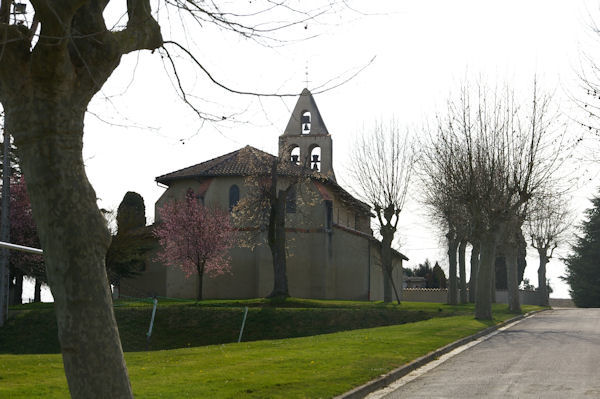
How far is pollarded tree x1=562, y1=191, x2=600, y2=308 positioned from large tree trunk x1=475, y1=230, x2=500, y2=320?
3733 centimetres

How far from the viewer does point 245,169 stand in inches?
2018

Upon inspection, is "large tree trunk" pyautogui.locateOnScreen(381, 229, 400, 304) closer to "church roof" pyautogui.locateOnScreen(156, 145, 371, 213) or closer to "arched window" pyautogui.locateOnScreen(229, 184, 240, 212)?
"church roof" pyautogui.locateOnScreen(156, 145, 371, 213)

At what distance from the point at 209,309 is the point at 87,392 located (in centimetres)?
2754

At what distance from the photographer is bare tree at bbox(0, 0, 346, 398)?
6.37 metres

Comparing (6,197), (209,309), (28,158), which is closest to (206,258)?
(209,309)

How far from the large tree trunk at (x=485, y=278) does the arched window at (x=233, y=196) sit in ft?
78.1

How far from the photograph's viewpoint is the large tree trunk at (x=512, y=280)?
3931 cm

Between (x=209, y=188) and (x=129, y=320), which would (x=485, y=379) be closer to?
(x=129, y=320)

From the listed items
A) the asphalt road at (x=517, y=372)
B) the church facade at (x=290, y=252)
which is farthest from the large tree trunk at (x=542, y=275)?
the asphalt road at (x=517, y=372)

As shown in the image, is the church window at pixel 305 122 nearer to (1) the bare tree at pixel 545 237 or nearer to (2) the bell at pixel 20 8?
(1) the bare tree at pixel 545 237

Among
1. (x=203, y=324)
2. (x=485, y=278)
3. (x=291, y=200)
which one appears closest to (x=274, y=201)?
(x=291, y=200)

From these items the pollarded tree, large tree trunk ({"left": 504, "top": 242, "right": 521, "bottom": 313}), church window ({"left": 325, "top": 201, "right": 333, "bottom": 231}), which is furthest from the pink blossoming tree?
the pollarded tree

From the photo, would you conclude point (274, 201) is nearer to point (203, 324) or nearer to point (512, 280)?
point (203, 324)

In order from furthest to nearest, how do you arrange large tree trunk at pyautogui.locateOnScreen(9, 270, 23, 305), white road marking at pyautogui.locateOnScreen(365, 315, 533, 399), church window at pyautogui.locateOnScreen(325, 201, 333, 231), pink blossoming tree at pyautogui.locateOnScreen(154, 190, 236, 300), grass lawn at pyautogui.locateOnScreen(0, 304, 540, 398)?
church window at pyautogui.locateOnScreen(325, 201, 333, 231), large tree trunk at pyautogui.locateOnScreen(9, 270, 23, 305), pink blossoming tree at pyautogui.locateOnScreen(154, 190, 236, 300), white road marking at pyautogui.locateOnScreen(365, 315, 533, 399), grass lawn at pyautogui.locateOnScreen(0, 304, 540, 398)
